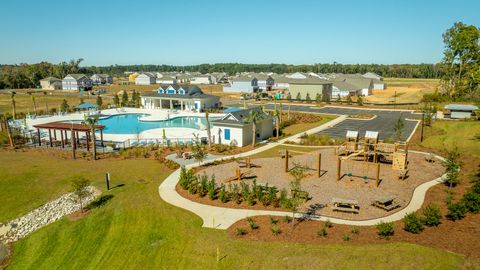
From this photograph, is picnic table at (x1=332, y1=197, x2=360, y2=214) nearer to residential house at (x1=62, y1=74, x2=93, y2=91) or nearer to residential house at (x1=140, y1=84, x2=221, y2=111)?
residential house at (x1=140, y1=84, x2=221, y2=111)

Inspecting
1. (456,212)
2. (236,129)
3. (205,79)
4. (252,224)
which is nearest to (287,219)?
(252,224)

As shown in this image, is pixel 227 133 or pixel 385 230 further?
pixel 227 133

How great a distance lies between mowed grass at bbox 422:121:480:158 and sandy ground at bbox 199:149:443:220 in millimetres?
4681

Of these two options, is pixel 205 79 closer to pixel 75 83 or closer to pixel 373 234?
pixel 75 83

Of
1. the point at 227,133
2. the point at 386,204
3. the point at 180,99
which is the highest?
the point at 180,99

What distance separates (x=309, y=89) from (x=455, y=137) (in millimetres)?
44843

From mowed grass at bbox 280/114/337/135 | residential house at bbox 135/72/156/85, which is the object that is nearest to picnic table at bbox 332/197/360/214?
mowed grass at bbox 280/114/337/135

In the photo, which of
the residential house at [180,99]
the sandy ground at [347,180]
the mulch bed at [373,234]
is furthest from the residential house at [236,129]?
the residential house at [180,99]

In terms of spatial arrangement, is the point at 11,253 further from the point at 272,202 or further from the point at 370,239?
the point at 370,239

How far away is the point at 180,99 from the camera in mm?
63250

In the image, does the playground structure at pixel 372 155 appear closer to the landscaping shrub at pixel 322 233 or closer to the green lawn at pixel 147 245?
the landscaping shrub at pixel 322 233

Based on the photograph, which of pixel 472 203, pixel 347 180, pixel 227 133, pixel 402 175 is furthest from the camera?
pixel 227 133

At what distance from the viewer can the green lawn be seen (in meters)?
13.5

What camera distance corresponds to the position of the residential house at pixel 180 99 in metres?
62.9
